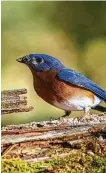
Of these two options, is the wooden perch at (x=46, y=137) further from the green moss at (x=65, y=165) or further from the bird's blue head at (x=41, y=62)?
the bird's blue head at (x=41, y=62)

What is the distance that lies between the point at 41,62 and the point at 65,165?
1.21 feet

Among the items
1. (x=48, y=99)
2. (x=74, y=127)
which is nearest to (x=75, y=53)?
(x=48, y=99)

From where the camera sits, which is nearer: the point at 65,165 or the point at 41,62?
the point at 65,165

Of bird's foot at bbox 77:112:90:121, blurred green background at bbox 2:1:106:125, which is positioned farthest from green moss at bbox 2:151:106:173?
blurred green background at bbox 2:1:106:125

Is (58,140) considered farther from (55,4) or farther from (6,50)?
(55,4)

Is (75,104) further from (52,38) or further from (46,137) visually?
(52,38)

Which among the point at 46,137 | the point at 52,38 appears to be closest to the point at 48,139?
the point at 46,137

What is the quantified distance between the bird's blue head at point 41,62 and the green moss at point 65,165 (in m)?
0.33

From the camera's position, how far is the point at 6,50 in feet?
9.67

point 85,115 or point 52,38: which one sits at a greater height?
point 52,38

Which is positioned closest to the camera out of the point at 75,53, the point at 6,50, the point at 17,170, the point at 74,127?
the point at 17,170

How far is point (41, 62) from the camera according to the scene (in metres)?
1.81

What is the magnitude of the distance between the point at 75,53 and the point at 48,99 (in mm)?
1314

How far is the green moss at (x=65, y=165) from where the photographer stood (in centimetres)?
154
